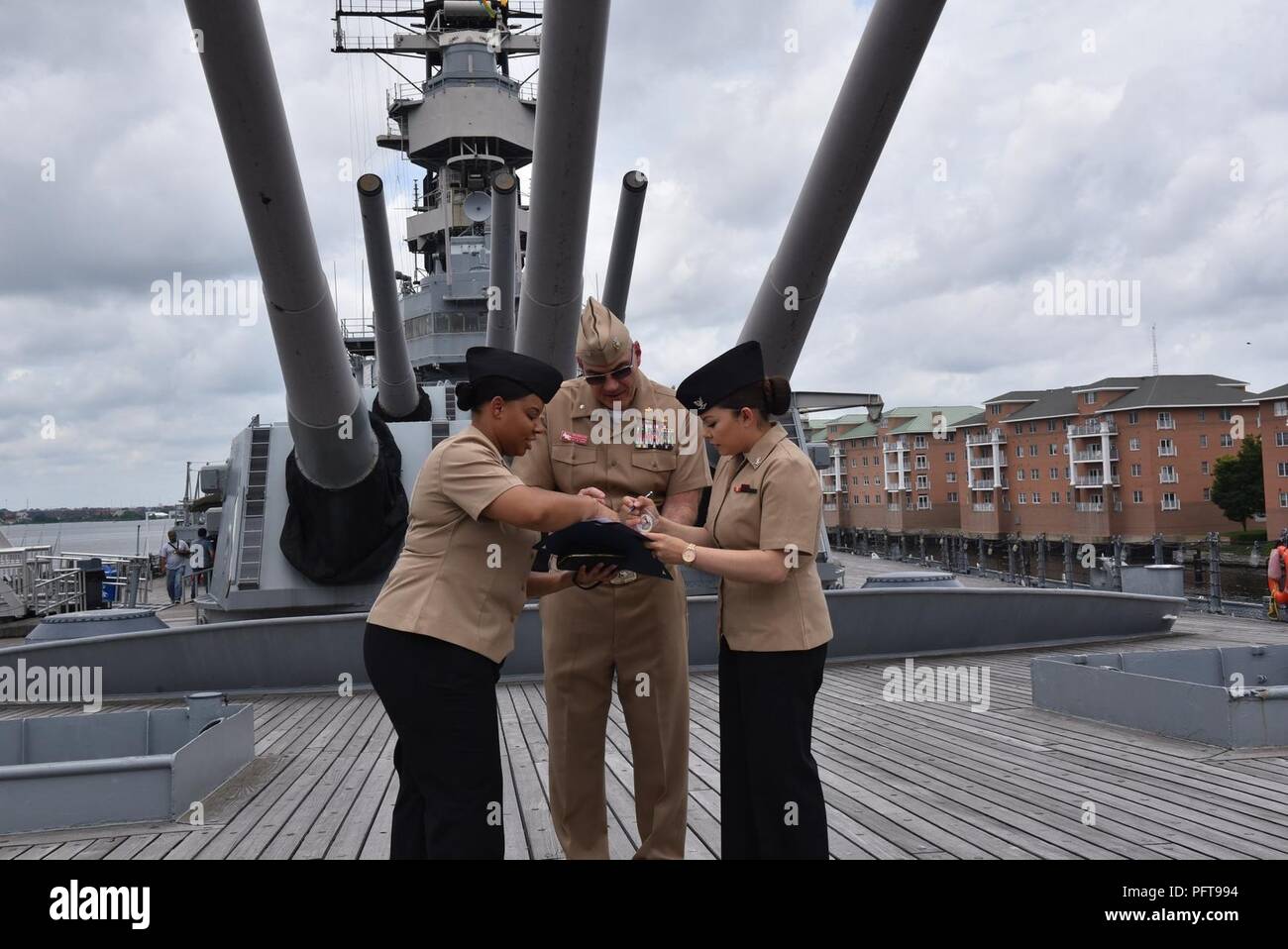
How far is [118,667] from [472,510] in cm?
471

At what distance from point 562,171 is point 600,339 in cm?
170

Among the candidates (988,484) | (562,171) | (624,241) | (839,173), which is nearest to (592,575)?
(562,171)

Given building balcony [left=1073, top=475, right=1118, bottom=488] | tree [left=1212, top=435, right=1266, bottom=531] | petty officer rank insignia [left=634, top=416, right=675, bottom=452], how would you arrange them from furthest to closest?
building balcony [left=1073, top=475, right=1118, bottom=488] → tree [left=1212, top=435, right=1266, bottom=531] → petty officer rank insignia [left=634, top=416, right=675, bottom=452]

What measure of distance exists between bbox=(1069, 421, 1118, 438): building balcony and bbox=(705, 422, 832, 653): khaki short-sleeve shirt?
47.8m

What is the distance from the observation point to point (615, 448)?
2727 mm

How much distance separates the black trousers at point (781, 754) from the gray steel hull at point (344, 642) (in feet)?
11.8

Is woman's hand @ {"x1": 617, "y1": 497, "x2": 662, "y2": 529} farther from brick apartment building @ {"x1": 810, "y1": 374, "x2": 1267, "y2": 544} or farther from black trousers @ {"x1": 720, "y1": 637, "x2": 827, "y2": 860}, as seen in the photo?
brick apartment building @ {"x1": 810, "y1": 374, "x2": 1267, "y2": 544}

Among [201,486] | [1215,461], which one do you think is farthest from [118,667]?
[1215,461]

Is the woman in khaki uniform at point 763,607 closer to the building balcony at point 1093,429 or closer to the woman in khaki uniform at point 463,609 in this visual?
the woman in khaki uniform at point 463,609

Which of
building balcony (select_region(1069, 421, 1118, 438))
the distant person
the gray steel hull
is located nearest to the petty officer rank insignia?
the gray steel hull

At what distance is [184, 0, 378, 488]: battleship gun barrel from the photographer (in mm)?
3650

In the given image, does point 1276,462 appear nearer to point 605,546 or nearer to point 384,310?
point 384,310
